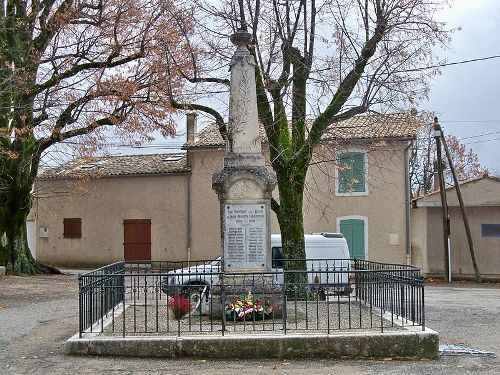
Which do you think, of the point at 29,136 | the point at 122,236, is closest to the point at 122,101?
the point at 29,136

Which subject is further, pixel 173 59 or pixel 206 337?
pixel 173 59

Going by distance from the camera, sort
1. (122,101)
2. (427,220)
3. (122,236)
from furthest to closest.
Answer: (122,236) → (427,220) → (122,101)

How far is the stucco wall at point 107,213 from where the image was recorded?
100 feet

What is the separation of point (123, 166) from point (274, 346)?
24.1 meters

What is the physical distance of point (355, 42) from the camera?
16.2 metres

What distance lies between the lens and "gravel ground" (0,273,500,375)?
8836 millimetres

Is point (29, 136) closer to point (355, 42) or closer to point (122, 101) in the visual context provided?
A: point (122, 101)

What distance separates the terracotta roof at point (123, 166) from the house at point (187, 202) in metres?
0.05

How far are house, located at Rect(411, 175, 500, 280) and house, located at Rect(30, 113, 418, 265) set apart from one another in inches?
23.3

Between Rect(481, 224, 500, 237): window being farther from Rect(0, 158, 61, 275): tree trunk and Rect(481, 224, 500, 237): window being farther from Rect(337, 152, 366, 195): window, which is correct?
Rect(0, 158, 61, 275): tree trunk

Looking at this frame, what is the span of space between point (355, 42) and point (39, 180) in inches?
834

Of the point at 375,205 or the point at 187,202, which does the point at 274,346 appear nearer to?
the point at 375,205

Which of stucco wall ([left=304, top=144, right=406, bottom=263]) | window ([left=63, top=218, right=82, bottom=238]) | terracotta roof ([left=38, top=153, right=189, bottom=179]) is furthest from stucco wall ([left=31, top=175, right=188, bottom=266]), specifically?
stucco wall ([left=304, top=144, right=406, bottom=263])

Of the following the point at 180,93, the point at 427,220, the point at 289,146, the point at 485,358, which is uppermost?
the point at 180,93
